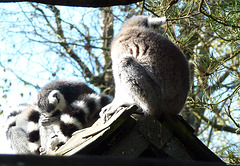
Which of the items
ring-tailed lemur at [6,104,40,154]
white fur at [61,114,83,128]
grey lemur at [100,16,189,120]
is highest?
grey lemur at [100,16,189,120]

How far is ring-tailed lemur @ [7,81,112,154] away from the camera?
4282 mm

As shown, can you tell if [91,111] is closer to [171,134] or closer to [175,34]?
[171,134]

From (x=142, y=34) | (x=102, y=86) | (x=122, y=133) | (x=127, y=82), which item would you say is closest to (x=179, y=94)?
(x=127, y=82)

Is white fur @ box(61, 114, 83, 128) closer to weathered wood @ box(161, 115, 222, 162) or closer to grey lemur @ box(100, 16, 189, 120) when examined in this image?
grey lemur @ box(100, 16, 189, 120)

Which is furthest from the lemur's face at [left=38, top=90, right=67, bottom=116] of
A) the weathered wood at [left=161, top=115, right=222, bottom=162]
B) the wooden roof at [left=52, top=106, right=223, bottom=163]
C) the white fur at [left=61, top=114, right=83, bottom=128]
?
the weathered wood at [left=161, top=115, right=222, bottom=162]

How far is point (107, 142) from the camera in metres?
2.94

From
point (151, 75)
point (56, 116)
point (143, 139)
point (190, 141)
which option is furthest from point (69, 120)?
point (190, 141)

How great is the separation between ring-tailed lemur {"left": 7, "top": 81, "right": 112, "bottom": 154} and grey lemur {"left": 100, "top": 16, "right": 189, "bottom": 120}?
2.08 feet

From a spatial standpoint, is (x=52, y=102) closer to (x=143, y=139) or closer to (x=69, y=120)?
(x=69, y=120)

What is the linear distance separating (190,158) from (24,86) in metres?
6.25

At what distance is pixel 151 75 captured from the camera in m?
3.98

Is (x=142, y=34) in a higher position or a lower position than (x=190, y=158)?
higher

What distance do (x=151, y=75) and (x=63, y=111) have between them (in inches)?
55.2

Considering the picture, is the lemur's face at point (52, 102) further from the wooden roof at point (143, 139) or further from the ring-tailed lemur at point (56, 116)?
the wooden roof at point (143, 139)
